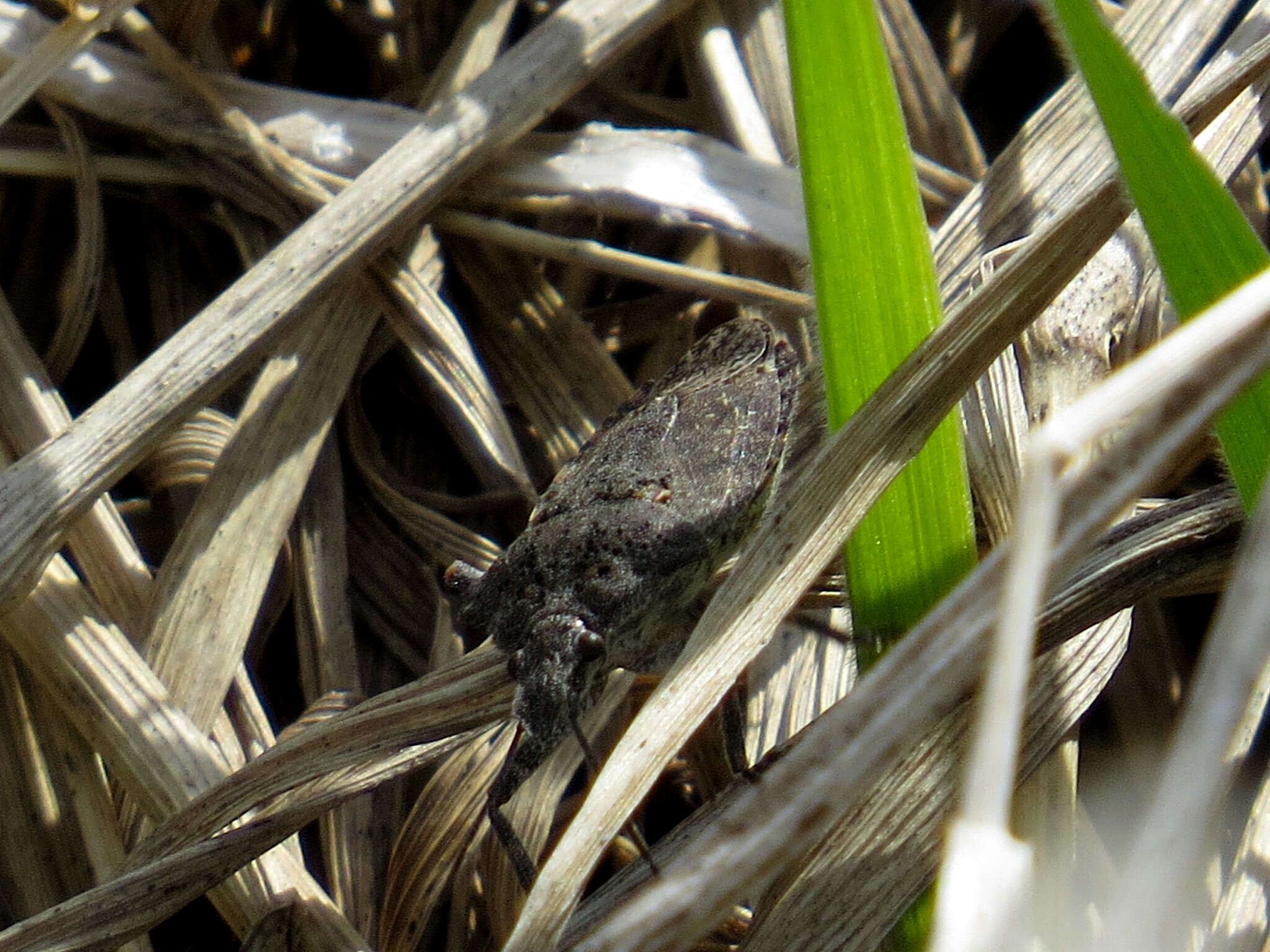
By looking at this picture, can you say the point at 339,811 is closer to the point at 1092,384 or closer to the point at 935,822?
the point at 935,822

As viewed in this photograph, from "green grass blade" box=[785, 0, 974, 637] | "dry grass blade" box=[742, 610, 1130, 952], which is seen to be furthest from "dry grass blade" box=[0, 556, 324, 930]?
"green grass blade" box=[785, 0, 974, 637]

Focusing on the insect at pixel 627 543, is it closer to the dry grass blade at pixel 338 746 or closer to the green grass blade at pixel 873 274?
the dry grass blade at pixel 338 746

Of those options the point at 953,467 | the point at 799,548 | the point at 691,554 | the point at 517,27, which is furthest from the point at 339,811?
the point at 517,27

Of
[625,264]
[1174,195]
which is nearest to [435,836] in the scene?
[625,264]

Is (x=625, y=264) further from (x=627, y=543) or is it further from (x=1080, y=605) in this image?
(x=1080, y=605)

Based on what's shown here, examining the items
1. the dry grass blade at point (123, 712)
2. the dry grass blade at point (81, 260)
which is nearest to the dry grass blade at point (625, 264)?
the dry grass blade at point (81, 260)

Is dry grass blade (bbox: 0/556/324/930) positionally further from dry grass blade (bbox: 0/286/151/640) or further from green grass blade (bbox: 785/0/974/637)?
green grass blade (bbox: 785/0/974/637)
